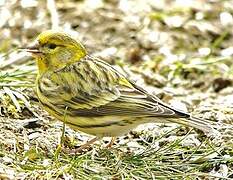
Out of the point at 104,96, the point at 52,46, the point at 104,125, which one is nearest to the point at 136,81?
the point at 52,46

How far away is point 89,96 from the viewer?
→ 4.91 metres

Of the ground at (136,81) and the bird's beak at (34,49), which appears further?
the bird's beak at (34,49)

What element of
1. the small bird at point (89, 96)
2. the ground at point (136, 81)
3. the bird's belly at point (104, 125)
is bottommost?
the ground at point (136, 81)

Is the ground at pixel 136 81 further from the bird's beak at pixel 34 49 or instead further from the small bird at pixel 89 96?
the bird's beak at pixel 34 49

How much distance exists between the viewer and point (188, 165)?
16.1 ft

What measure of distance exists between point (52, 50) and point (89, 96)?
0.44 metres

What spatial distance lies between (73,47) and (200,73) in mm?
2470

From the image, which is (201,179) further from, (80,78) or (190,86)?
(190,86)

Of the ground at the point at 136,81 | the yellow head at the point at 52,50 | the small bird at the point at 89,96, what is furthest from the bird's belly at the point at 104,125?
the yellow head at the point at 52,50

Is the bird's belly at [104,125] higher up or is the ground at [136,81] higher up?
the bird's belly at [104,125]

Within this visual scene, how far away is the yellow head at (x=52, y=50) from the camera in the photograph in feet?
Result: 16.8

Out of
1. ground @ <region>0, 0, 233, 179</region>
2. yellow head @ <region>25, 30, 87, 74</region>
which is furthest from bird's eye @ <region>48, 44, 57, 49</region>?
ground @ <region>0, 0, 233, 179</region>

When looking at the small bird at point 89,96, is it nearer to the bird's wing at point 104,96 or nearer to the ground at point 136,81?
the bird's wing at point 104,96

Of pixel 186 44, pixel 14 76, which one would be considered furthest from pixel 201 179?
pixel 186 44
